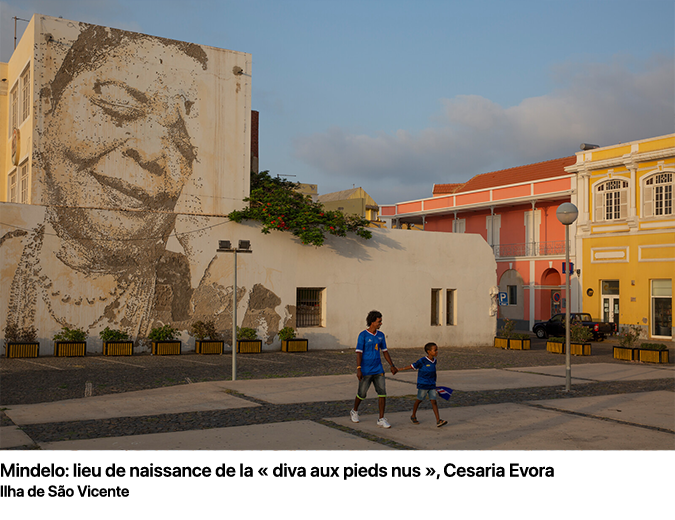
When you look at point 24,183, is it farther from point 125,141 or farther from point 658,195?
point 658,195

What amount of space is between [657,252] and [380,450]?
30365 mm

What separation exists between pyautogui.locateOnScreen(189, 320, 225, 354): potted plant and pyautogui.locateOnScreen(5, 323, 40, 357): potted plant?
4636mm

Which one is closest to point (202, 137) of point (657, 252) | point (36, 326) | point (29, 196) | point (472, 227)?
point (29, 196)

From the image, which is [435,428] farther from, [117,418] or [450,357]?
[450,357]

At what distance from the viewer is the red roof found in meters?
44.5

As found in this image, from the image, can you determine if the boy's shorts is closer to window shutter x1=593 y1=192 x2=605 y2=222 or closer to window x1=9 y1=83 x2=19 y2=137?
window x1=9 y1=83 x2=19 y2=137

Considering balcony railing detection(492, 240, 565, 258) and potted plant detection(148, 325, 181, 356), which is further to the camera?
balcony railing detection(492, 240, 565, 258)

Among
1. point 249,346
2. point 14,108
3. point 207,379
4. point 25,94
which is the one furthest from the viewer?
point 14,108

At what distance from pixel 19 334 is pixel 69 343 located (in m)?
1.38


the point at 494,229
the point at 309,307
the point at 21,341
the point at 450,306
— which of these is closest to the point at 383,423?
the point at 21,341

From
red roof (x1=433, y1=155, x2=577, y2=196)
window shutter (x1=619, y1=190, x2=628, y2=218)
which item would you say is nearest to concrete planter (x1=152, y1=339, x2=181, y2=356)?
window shutter (x1=619, y1=190, x2=628, y2=218)

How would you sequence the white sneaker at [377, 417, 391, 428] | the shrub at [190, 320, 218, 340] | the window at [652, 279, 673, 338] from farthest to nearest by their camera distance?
the window at [652, 279, 673, 338] < the shrub at [190, 320, 218, 340] < the white sneaker at [377, 417, 391, 428]

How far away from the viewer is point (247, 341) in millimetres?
20906

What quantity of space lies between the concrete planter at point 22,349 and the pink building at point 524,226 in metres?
30.1
